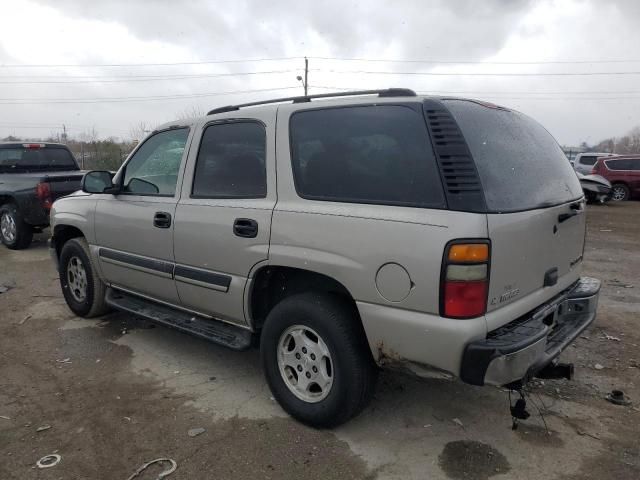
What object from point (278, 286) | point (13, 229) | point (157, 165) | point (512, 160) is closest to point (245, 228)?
point (278, 286)

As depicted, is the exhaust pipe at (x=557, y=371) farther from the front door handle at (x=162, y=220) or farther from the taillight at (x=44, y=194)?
the taillight at (x=44, y=194)

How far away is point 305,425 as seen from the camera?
10.3ft

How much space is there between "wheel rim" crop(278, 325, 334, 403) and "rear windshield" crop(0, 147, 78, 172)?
8.47 metres

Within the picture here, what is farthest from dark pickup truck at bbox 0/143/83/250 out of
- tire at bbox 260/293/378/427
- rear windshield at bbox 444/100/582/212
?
rear windshield at bbox 444/100/582/212

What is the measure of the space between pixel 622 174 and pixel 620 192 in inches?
24.1

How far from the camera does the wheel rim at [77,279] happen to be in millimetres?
4949

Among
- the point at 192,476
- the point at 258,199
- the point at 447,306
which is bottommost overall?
the point at 192,476

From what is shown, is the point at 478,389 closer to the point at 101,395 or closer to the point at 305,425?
the point at 305,425

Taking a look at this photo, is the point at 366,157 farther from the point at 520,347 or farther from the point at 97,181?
the point at 97,181

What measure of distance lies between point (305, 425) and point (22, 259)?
688cm

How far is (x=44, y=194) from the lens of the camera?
8.26 metres

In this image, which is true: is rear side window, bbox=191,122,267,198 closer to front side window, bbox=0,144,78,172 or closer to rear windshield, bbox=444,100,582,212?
rear windshield, bbox=444,100,582,212

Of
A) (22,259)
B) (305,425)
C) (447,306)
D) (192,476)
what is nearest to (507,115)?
(447,306)

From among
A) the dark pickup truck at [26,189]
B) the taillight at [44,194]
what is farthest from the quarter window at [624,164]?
the taillight at [44,194]
